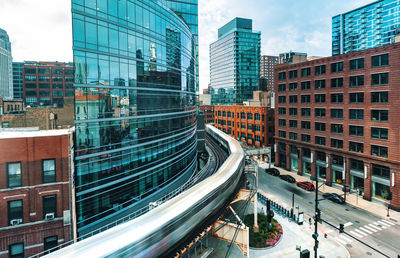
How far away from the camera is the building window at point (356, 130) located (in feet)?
137

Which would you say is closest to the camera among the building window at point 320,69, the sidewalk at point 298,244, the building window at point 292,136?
the sidewalk at point 298,244

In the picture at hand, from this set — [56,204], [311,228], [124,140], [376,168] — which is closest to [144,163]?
[124,140]

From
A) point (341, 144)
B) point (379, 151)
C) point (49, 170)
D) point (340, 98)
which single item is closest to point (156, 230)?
point (49, 170)

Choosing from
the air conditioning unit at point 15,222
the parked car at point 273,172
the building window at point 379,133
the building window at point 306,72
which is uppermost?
the building window at point 306,72

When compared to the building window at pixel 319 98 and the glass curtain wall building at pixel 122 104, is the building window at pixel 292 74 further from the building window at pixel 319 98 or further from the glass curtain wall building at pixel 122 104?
the glass curtain wall building at pixel 122 104

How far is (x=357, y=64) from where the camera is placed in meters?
42.5

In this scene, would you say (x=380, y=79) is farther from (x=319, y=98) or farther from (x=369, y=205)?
(x=369, y=205)

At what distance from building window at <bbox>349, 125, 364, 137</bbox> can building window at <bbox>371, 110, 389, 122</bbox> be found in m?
2.80

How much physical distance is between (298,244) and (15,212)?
94.1ft

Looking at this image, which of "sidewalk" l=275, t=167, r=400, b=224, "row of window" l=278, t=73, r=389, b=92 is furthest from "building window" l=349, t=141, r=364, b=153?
"row of window" l=278, t=73, r=389, b=92

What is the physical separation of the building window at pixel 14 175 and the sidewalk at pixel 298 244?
918 inches

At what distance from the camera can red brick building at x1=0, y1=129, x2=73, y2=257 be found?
18.5 m

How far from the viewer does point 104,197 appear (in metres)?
24.5

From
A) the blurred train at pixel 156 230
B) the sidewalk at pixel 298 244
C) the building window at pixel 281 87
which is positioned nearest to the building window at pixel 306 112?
the building window at pixel 281 87
